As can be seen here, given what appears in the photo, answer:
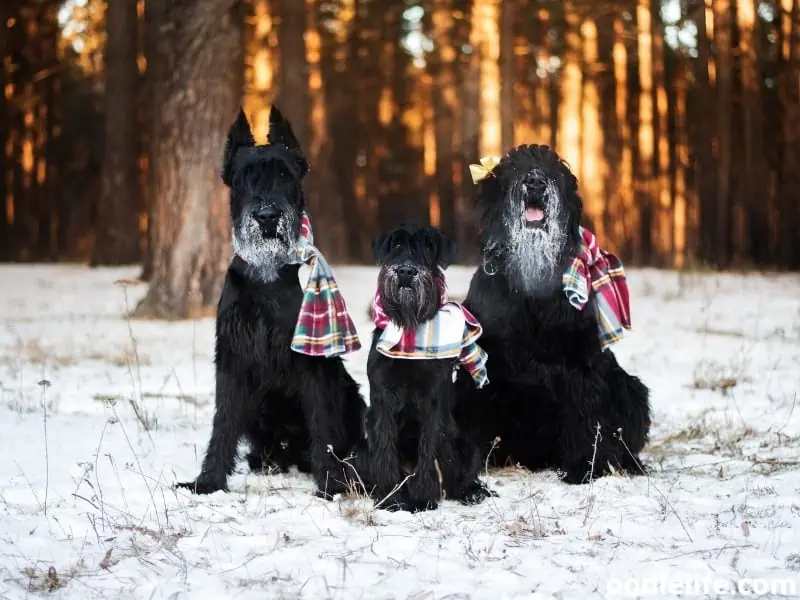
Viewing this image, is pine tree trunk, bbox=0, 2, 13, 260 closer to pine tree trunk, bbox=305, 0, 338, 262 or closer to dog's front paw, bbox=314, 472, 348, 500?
pine tree trunk, bbox=305, 0, 338, 262

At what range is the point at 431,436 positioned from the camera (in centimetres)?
461

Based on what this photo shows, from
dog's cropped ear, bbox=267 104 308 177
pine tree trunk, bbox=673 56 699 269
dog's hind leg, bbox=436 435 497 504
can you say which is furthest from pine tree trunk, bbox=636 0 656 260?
dog's hind leg, bbox=436 435 497 504

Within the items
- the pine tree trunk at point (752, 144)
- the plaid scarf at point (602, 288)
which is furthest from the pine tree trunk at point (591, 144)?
the plaid scarf at point (602, 288)

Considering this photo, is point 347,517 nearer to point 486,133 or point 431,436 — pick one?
point 431,436

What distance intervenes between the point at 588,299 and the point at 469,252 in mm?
20719

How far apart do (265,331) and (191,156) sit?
6315mm

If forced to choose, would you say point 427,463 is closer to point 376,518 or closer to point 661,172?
point 376,518

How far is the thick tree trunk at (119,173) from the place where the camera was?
66.8 ft

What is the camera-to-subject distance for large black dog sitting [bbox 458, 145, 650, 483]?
4.95 m

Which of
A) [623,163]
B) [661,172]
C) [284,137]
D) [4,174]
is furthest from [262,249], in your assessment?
[4,174]

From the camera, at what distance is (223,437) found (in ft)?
16.2

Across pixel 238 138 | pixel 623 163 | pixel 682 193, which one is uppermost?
pixel 623 163

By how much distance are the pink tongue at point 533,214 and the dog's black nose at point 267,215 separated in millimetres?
1206

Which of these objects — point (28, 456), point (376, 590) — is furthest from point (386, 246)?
point (28, 456)
